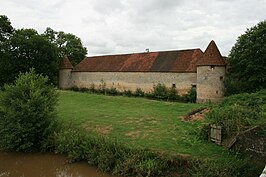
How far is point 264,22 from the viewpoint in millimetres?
21953

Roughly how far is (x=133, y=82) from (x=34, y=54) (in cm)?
1382

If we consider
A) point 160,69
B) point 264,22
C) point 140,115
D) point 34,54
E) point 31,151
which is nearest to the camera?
point 31,151

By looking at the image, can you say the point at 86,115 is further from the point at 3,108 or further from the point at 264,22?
the point at 264,22

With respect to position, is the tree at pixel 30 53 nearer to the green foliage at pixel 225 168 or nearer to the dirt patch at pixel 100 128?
the dirt patch at pixel 100 128

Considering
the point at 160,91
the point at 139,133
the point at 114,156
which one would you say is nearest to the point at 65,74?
the point at 160,91

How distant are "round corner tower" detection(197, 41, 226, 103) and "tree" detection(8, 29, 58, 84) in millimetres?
20330

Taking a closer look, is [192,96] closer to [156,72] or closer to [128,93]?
[156,72]

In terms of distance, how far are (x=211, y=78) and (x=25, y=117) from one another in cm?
1680

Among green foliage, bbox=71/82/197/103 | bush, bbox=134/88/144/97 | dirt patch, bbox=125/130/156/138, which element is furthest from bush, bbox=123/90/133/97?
dirt patch, bbox=125/130/156/138

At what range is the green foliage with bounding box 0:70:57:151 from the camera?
478 inches

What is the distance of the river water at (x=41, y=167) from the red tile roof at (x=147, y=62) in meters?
17.7

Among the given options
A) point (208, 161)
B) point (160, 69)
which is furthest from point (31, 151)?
point (160, 69)

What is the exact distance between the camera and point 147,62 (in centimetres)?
3027

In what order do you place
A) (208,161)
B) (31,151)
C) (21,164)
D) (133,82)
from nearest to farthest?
(208,161)
(21,164)
(31,151)
(133,82)
